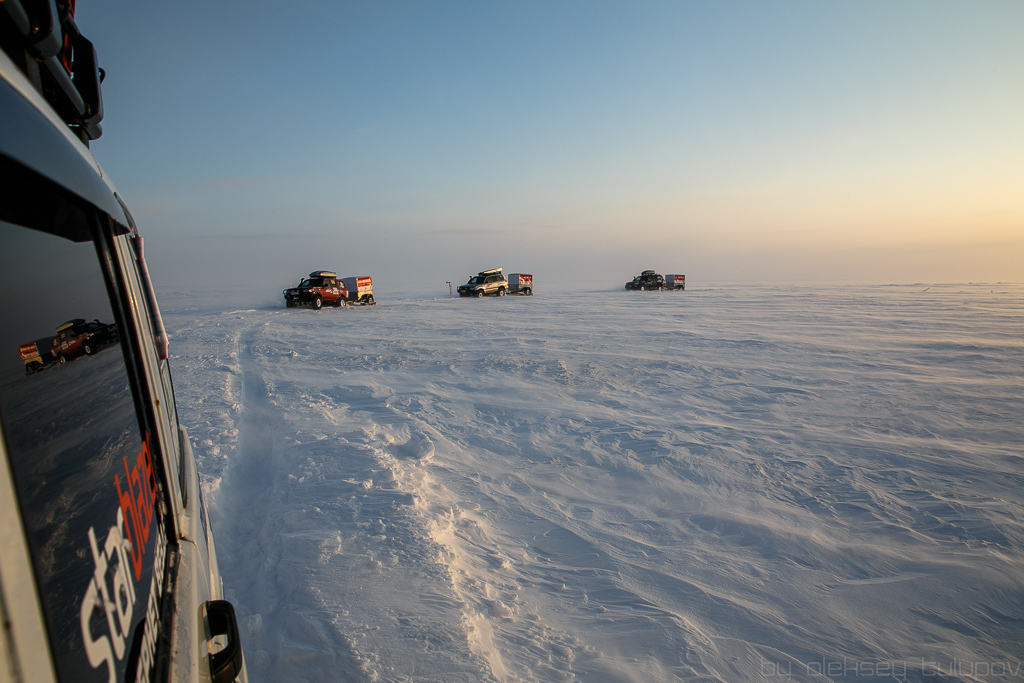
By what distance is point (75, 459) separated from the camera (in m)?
0.93

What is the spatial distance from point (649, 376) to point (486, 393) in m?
3.00

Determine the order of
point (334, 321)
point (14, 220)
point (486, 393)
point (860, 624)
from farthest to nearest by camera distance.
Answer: point (334, 321), point (486, 393), point (860, 624), point (14, 220)

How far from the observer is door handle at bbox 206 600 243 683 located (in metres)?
1.37

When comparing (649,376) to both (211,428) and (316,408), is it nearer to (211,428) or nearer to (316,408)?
(316,408)

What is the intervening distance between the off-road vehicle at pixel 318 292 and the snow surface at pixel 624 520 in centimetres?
1595

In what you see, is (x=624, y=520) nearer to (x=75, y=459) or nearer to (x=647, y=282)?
(x=75, y=459)

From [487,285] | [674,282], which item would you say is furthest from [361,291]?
[674,282]

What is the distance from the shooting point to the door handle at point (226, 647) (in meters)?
1.37

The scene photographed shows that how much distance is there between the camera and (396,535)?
3756 millimetres

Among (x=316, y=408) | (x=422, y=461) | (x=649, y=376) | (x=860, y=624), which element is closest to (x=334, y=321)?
(x=316, y=408)

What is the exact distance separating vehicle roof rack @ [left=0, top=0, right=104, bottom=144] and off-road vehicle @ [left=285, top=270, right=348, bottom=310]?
23297mm

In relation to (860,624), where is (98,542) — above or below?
above

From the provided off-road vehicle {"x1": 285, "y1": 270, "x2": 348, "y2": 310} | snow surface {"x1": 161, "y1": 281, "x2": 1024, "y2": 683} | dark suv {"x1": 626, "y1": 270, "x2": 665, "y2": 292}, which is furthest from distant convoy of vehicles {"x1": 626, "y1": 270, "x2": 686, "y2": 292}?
snow surface {"x1": 161, "y1": 281, "x2": 1024, "y2": 683}

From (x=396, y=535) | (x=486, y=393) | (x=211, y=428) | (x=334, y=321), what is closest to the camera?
(x=396, y=535)
